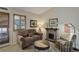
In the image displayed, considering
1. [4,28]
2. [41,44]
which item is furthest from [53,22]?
[4,28]

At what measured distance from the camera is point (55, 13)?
2.43m

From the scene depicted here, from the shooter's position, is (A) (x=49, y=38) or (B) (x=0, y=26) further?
(A) (x=49, y=38)

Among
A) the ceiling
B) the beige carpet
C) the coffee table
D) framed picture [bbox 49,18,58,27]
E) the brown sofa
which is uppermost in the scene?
the ceiling

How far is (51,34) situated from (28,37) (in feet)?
1.89

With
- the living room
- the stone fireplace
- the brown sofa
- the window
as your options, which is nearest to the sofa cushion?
the living room

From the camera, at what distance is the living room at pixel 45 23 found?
2342 millimetres

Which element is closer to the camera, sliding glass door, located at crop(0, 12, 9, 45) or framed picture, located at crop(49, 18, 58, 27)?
sliding glass door, located at crop(0, 12, 9, 45)

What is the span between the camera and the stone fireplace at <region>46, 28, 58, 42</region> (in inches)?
96.7

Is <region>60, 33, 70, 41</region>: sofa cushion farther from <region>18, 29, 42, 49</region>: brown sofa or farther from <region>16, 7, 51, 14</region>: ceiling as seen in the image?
<region>16, 7, 51, 14</region>: ceiling

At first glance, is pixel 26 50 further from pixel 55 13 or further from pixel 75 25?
pixel 75 25
